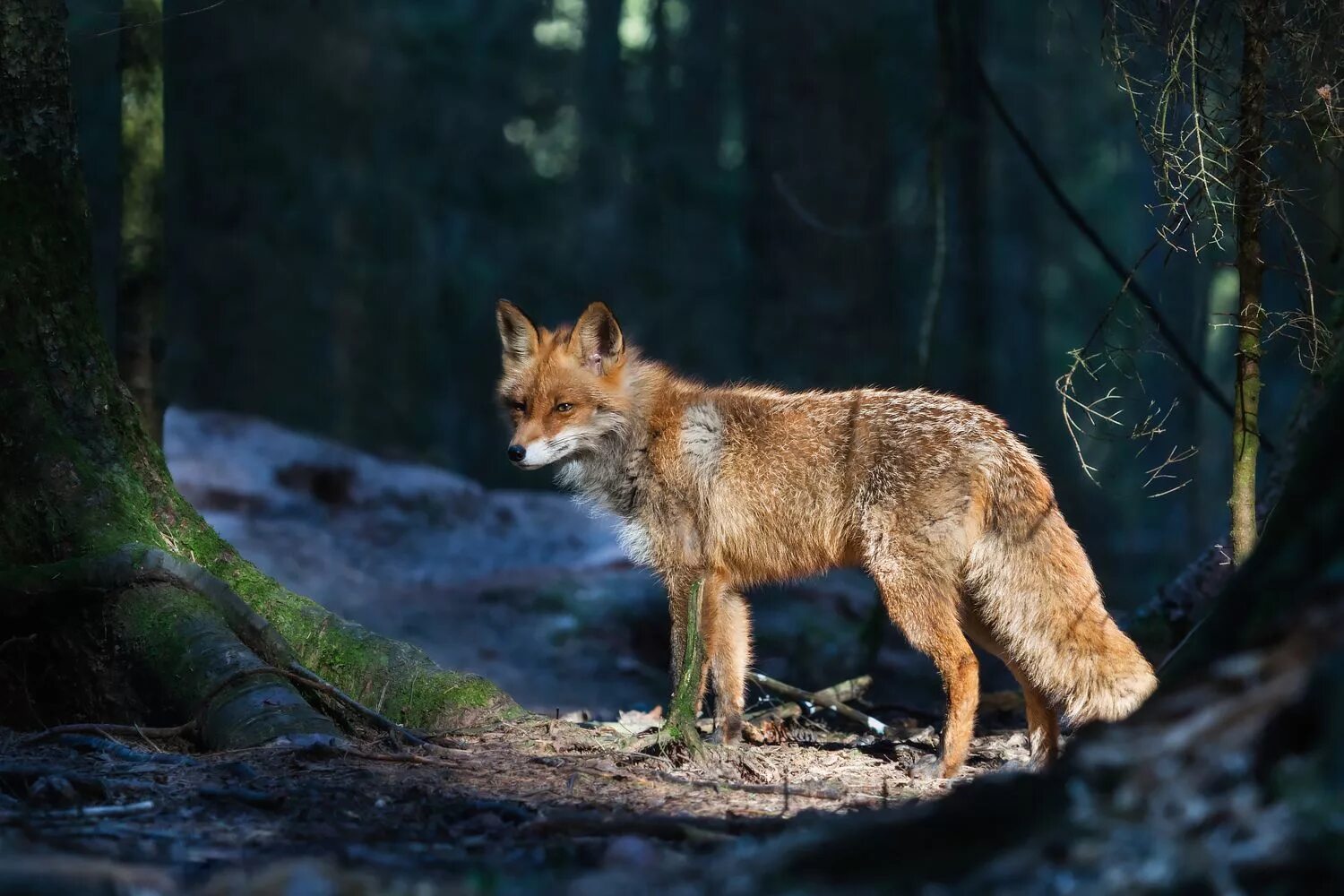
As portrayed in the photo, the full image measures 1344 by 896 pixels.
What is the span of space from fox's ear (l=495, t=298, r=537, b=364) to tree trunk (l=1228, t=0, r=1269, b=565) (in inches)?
168

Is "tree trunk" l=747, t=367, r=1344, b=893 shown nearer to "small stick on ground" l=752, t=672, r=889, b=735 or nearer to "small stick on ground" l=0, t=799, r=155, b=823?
"small stick on ground" l=0, t=799, r=155, b=823

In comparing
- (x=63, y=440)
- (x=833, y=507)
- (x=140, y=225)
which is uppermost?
(x=140, y=225)

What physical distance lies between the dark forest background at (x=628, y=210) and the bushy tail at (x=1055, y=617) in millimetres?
816

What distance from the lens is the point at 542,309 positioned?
32250mm

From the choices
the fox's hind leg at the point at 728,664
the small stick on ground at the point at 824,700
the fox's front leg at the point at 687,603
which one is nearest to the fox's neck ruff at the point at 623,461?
the fox's front leg at the point at 687,603

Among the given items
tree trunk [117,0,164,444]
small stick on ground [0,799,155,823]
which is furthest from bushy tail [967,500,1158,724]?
tree trunk [117,0,164,444]

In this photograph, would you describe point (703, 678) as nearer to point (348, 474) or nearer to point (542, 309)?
point (348, 474)

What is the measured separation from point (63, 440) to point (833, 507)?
396cm

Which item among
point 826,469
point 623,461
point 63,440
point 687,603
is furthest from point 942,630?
point 63,440

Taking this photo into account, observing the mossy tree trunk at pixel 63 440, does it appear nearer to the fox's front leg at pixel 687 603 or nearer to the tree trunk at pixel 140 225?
the tree trunk at pixel 140 225

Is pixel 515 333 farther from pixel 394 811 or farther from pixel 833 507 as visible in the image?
pixel 394 811

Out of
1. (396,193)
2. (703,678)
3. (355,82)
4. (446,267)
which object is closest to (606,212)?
(446,267)

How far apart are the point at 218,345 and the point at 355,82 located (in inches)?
222

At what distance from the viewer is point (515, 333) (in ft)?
26.3
